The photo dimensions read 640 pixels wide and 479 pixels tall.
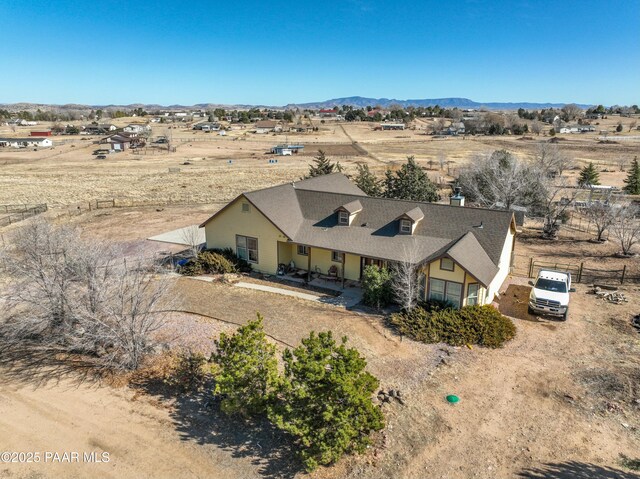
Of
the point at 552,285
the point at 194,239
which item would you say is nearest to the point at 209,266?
the point at 194,239

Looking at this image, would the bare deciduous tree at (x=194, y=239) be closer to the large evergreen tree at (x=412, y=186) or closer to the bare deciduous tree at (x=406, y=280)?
the bare deciduous tree at (x=406, y=280)

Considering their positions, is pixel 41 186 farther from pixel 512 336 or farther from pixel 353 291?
pixel 512 336

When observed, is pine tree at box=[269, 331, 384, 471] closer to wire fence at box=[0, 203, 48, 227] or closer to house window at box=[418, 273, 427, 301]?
house window at box=[418, 273, 427, 301]

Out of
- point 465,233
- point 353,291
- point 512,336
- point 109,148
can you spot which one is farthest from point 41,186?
point 512,336

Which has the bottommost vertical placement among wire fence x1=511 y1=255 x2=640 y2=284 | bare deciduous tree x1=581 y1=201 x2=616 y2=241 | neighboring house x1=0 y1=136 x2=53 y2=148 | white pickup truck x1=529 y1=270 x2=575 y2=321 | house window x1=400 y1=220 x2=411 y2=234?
wire fence x1=511 y1=255 x2=640 y2=284

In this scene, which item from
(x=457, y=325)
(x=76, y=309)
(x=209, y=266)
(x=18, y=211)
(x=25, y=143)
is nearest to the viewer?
(x=76, y=309)

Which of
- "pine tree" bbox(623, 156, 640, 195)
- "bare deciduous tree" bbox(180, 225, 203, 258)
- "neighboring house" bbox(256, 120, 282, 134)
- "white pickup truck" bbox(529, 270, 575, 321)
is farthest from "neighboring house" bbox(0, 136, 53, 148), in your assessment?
"pine tree" bbox(623, 156, 640, 195)

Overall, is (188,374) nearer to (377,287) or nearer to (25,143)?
→ (377,287)
